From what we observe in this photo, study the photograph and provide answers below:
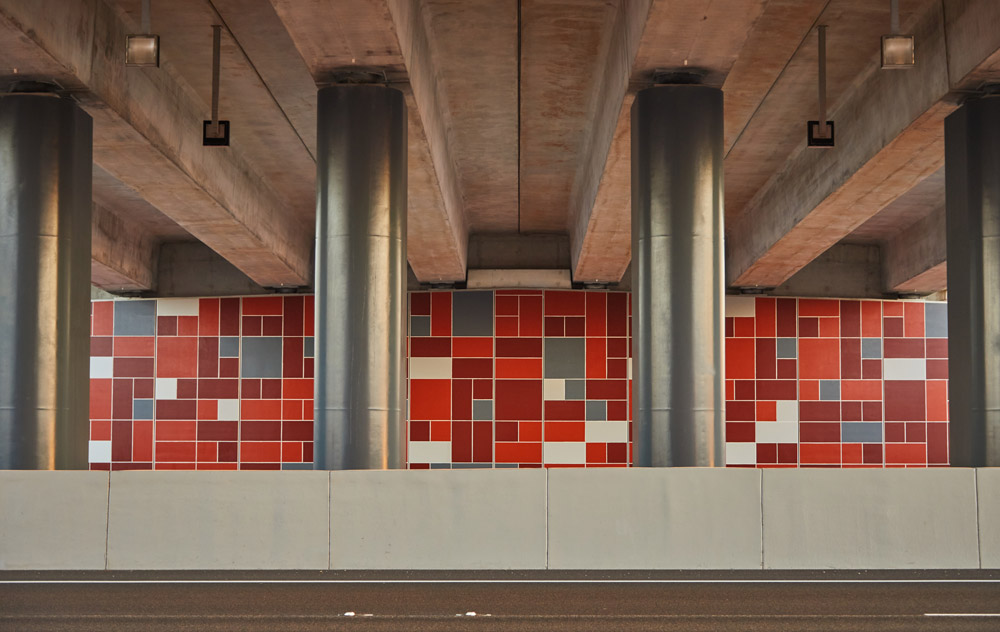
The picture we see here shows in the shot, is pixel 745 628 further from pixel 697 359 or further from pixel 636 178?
pixel 636 178

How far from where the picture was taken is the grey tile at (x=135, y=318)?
3550 centimetres

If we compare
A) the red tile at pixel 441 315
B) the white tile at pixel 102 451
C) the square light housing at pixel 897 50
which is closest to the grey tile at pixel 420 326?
the red tile at pixel 441 315

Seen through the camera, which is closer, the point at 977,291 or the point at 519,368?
the point at 977,291

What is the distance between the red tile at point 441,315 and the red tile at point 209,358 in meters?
6.99

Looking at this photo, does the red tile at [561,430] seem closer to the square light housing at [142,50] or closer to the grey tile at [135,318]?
the grey tile at [135,318]

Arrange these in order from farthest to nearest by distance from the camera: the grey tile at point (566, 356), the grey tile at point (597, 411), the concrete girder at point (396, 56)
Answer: the grey tile at point (566, 356)
the grey tile at point (597, 411)
the concrete girder at point (396, 56)

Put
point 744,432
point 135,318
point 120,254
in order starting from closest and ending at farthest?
point 120,254, point 744,432, point 135,318

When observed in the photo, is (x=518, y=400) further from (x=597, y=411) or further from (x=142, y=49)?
(x=142, y=49)

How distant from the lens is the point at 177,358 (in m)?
35.4

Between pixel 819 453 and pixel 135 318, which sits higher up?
pixel 135 318

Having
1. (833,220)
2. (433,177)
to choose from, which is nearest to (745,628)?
(433,177)

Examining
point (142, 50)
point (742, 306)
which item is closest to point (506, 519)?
point (142, 50)

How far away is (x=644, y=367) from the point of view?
51.6 feet

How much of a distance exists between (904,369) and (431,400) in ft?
49.6
